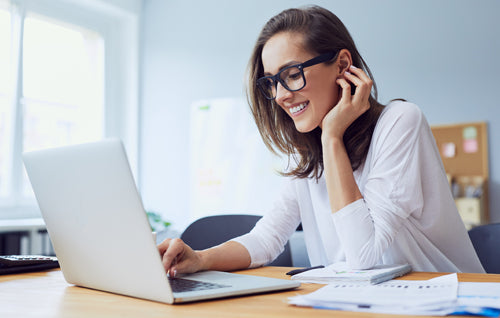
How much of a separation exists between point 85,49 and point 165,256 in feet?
12.9

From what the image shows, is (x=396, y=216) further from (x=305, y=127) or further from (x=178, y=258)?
(x=178, y=258)

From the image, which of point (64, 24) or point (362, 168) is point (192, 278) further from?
point (64, 24)

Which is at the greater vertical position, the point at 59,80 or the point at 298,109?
the point at 59,80

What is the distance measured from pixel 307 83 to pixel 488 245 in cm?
76

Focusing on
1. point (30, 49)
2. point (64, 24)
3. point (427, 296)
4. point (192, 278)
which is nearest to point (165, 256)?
point (192, 278)

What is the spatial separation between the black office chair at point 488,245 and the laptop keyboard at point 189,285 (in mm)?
989

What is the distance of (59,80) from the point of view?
429 centimetres

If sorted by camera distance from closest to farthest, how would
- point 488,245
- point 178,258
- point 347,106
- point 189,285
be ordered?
point 189,285, point 178,258, point 347,106, point 488,245

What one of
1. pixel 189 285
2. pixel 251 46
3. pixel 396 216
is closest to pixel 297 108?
pixel 396 216

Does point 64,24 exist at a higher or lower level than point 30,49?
higher

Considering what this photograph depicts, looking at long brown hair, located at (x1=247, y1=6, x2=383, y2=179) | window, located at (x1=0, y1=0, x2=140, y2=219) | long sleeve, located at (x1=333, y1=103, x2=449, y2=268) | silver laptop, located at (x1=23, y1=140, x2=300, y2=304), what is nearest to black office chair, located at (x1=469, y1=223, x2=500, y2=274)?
long sleeve, located at (x1=333, y1=103, x2=449, y2=268)

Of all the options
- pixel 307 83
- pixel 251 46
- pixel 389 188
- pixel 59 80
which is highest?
pixel 251 46

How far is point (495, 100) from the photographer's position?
3350 millimetres

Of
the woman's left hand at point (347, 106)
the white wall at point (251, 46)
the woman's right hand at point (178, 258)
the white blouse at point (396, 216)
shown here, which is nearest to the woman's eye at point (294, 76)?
the woman's left hand at point (347, 106)
